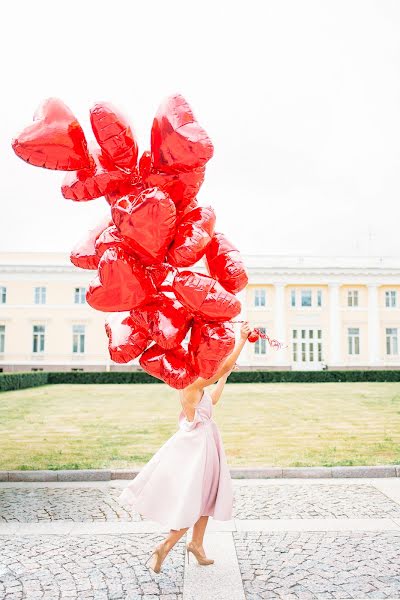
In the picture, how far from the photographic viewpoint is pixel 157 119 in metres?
4.05

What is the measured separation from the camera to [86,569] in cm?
480

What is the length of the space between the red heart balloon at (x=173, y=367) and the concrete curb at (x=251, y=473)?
15.2 feet

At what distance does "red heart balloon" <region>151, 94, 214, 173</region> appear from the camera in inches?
154

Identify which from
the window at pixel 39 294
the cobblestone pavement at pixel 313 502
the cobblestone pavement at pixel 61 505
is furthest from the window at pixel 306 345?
the cobblestone pavement at pixel 61 505

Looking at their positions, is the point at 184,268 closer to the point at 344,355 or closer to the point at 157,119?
the point at 157,119

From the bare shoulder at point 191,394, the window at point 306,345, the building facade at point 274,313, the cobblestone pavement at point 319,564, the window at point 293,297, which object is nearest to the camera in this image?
the cobblestone pavement at point 319,564

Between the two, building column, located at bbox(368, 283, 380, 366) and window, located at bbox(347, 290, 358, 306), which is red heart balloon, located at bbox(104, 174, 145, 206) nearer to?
building column, located at bbox(368, 283, 380, 366)

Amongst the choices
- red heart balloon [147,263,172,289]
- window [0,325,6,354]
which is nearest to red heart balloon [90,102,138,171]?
red heart balloon [147,263,172,289]

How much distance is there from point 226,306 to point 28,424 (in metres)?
12.4

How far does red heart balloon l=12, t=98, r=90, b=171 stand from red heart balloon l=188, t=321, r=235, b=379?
4.75 ft

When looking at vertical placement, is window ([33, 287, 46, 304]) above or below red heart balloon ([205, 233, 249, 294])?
above

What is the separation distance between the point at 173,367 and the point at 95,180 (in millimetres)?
1425

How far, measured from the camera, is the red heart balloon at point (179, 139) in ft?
12.8

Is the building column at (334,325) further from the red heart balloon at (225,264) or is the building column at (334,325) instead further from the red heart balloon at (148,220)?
the red heart balloon at (148,220)
